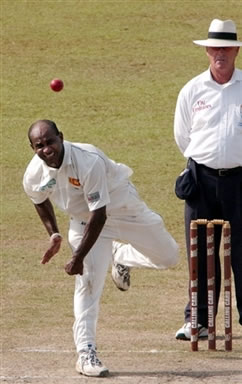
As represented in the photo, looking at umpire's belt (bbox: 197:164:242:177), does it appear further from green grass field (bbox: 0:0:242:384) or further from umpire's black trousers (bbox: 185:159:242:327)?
green grass field (bbox: 0:0:242:384)

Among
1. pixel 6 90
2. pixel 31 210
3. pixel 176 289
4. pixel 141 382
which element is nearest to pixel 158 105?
pixel 6 90

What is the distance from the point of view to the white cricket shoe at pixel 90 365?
9.16m

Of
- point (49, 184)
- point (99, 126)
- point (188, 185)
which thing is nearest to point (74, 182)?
point (49, 184)

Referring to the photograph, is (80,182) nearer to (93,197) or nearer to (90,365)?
(93,197)

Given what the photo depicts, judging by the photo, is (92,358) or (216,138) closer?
(92,358)

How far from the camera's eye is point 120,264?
35.5ft

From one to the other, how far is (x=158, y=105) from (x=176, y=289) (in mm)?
7250

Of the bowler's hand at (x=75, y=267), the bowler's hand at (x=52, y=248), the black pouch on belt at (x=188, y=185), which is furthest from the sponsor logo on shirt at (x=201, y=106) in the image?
the bowler's hand at (x=75, y=267)

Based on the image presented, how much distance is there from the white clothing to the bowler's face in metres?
0.97

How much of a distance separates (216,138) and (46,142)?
1363 millimetres

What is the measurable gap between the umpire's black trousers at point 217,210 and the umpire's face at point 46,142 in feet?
4.29

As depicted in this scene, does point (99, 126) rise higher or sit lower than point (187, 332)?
lower

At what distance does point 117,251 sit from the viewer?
10.9 meters

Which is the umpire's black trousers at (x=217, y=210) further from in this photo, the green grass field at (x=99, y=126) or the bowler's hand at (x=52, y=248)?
the bowler's hand at (x=52, y=248)
